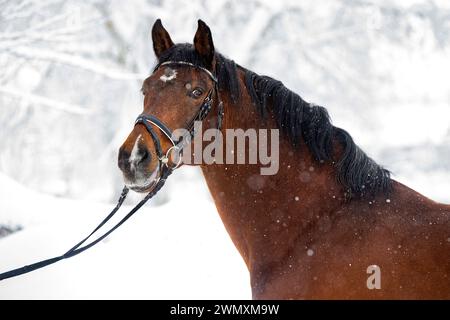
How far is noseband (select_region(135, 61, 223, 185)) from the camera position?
328cm

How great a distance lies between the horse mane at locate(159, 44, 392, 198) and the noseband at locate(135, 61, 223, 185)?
0.08 m

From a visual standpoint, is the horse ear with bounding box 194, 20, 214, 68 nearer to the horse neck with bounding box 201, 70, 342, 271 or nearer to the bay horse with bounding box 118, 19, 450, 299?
the bay horse with bounding box 118, 19, 450, 299

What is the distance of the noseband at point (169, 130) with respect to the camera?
328 centimetres

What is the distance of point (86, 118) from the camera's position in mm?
20250

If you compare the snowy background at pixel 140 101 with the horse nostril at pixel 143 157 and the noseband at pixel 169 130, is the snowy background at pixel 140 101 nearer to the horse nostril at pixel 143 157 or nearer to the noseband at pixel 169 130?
the noseband at pixel 169 130

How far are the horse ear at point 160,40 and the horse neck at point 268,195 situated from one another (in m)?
0.57

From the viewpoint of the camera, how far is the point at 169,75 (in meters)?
3.43

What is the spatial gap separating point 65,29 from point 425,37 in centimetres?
1195

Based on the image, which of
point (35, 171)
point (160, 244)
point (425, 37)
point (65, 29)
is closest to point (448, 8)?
point (425, 37)

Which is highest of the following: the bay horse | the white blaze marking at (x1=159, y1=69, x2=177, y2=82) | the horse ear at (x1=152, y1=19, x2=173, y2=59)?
the horse ear at (x1=152, y1=19, x2=173, y2=59)

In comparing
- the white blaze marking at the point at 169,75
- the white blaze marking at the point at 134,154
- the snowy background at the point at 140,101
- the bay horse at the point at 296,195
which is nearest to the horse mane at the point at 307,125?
the bay horse at the point at 296,195

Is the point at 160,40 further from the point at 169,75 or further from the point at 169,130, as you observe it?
the point at 169,130

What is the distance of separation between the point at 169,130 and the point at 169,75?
380mm

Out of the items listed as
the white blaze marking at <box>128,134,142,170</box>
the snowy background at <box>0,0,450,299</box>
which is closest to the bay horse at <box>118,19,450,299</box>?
the white blaze marking at <box>128,134,142,170</box>
